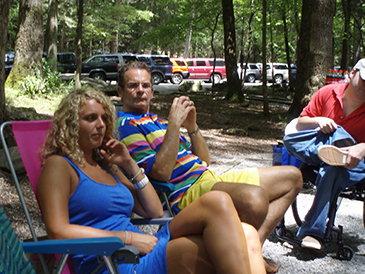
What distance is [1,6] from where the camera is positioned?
13.6ft

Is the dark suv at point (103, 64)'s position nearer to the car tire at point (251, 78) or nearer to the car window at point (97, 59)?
the car window at point (97, 59)

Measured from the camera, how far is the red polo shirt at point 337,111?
9.37 ft

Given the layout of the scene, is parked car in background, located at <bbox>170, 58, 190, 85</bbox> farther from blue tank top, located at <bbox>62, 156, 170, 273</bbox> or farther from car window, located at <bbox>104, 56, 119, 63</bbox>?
blue tank top, located at <bbox>62, 156, 170, 273</bbox>

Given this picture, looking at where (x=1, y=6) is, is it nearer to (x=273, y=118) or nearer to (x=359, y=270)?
(x=359, y=270)

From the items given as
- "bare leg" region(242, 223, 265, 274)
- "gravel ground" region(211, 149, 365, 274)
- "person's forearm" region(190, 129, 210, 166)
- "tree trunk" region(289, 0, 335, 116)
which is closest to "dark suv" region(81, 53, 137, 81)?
"tree trunk" region(289, 0, 335, 116)

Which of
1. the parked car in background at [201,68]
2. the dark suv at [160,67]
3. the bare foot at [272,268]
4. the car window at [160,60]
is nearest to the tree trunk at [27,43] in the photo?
the bare foot at [272,268]

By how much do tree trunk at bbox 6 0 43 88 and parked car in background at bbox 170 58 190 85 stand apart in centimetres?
1450

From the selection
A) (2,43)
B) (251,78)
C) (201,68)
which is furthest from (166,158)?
(251,78)

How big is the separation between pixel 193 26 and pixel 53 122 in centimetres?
1389

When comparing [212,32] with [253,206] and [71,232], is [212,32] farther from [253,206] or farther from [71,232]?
[71,232]

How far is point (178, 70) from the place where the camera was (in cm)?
2352

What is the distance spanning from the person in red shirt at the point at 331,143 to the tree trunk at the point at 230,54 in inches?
387

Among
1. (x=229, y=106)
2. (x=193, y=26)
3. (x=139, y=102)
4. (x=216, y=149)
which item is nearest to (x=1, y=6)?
(x=139, y=102)

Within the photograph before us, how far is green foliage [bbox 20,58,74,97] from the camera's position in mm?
8797
